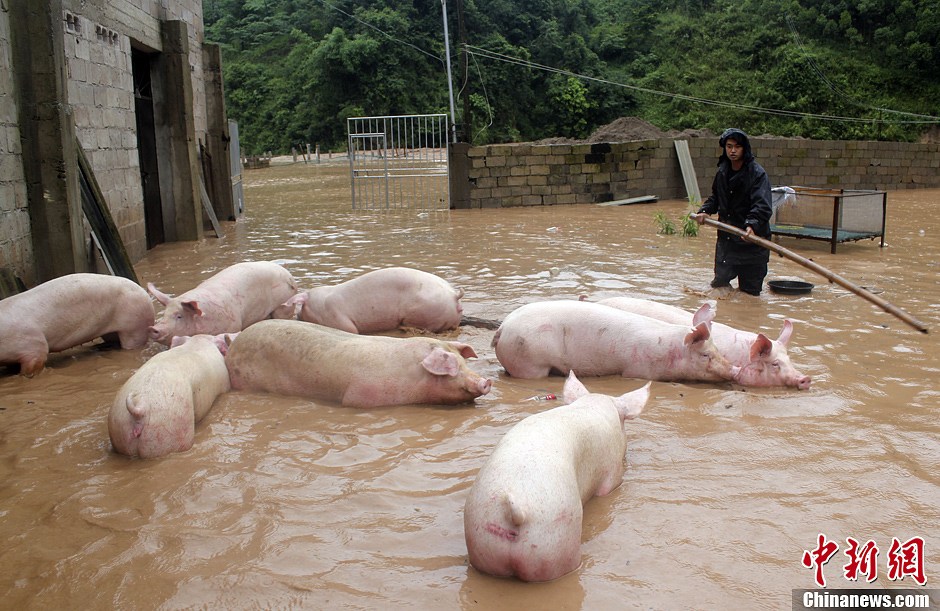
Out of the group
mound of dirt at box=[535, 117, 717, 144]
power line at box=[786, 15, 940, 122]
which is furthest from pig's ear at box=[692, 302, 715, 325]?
power line at box=[786, 15, 940, 122]

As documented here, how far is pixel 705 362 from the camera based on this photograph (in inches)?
190

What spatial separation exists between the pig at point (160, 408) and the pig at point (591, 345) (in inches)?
74.3

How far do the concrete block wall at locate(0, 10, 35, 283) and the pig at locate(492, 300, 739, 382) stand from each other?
4.15 meters

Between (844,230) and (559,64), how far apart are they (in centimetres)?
3360

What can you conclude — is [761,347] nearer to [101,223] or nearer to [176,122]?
[101,223]

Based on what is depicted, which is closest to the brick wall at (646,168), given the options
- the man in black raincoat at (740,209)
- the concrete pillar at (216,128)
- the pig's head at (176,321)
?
the concrete pillar at (216,128)

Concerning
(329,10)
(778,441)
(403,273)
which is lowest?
(778,441)

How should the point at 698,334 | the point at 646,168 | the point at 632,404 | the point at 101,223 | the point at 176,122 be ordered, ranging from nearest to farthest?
the point at 632,404
the point at 698,334
the point at 101,223
the point at 176,122
the point at 646,168

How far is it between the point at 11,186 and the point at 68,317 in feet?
5.95

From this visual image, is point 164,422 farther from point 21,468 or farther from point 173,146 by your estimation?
point 173,146

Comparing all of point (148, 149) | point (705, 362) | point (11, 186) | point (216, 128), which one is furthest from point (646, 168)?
point (11, 186)

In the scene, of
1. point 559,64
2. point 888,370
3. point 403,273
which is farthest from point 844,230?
point 559,64

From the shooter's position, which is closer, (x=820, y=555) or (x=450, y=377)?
(x=820, y=555)

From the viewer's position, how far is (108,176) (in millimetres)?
9109
